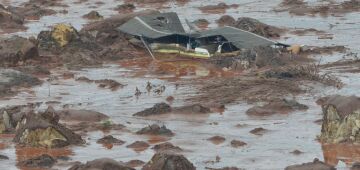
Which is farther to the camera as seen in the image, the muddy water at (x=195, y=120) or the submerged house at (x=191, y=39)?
the submerged house at (x=191, y=39)

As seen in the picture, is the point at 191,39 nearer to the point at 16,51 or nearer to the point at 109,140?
the point at 16,51

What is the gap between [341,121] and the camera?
15.9m

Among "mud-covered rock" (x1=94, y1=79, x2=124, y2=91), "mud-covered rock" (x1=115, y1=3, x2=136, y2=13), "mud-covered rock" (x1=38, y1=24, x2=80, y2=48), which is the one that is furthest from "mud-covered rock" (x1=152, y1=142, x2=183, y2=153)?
"mud-covered rock" (x1=115, y1=3, x2=136, y2=13)

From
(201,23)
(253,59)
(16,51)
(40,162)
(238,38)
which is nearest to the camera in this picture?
(40,162)

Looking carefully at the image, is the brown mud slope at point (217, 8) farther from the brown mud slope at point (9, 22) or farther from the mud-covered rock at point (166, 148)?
the mud-covered rock at point (166, 148)

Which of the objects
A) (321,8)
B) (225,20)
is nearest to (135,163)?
(225,20)

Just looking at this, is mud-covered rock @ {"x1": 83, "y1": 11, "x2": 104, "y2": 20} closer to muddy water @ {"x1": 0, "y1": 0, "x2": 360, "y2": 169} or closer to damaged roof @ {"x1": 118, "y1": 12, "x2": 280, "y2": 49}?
damaged roof @ {"x1": 118, "y1": 12, "x2": 280, "y2": 49}

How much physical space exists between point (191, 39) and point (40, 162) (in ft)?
38.3

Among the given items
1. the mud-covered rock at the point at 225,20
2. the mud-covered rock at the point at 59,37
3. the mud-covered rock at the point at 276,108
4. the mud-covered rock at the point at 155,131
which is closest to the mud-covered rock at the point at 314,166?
the mud-covered rock at the point at 155,131

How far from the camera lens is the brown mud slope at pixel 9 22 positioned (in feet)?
108

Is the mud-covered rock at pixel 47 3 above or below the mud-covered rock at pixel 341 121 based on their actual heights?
above

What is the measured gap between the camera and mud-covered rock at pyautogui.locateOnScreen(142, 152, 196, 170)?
13.8 meters

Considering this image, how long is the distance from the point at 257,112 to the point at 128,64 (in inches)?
308

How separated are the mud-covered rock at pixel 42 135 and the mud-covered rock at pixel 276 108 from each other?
3992 millimetres
